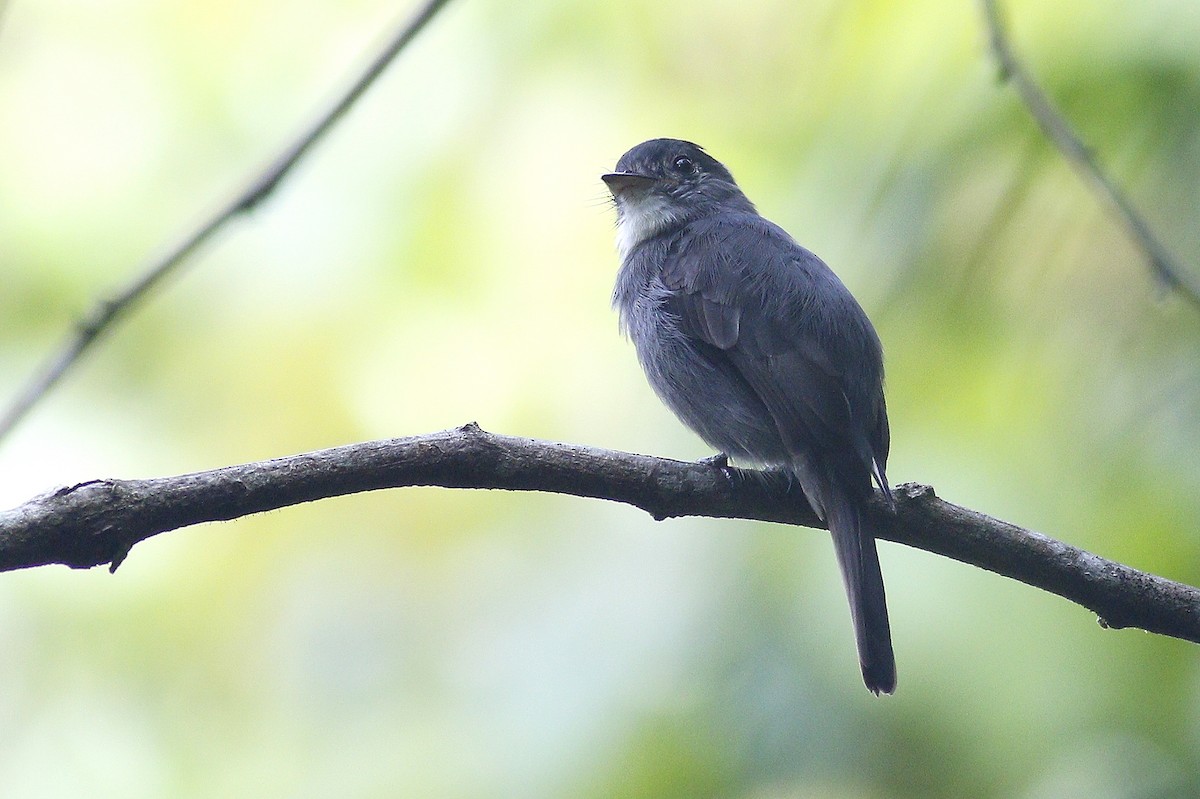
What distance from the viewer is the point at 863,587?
9.93 feet

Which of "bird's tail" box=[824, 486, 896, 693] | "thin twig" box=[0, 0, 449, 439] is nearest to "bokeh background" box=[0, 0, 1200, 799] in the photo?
"thin twig" box=[0, 0, 449, 439]

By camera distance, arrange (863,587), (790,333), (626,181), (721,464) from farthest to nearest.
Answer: (626,181) → (790,333) → (721,464) → (863,587)

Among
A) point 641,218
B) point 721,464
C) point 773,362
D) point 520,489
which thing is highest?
point 641,218

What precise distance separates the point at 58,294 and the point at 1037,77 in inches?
167

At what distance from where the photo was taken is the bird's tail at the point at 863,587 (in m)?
2.95

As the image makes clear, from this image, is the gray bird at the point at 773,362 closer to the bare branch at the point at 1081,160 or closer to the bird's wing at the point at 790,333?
the bird's wing at the point at 790,333

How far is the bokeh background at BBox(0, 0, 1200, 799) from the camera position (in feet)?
12.5

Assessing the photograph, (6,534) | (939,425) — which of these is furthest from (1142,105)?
(6,534)

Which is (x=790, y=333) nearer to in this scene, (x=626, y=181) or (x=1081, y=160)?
(x=1081, y=160)

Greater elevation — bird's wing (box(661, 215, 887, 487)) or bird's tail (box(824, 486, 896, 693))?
bird's wing (box(661, 215, 887, 487))

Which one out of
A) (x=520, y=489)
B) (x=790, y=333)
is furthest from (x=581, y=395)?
(x=520, y=489)

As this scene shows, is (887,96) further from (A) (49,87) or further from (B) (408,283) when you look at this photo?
(A) (49,87)

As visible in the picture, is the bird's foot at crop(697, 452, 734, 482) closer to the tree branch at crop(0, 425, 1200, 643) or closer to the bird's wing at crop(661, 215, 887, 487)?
the tree branch at crop(0, 425, 1200, 643)

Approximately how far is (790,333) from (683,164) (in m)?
1.40
